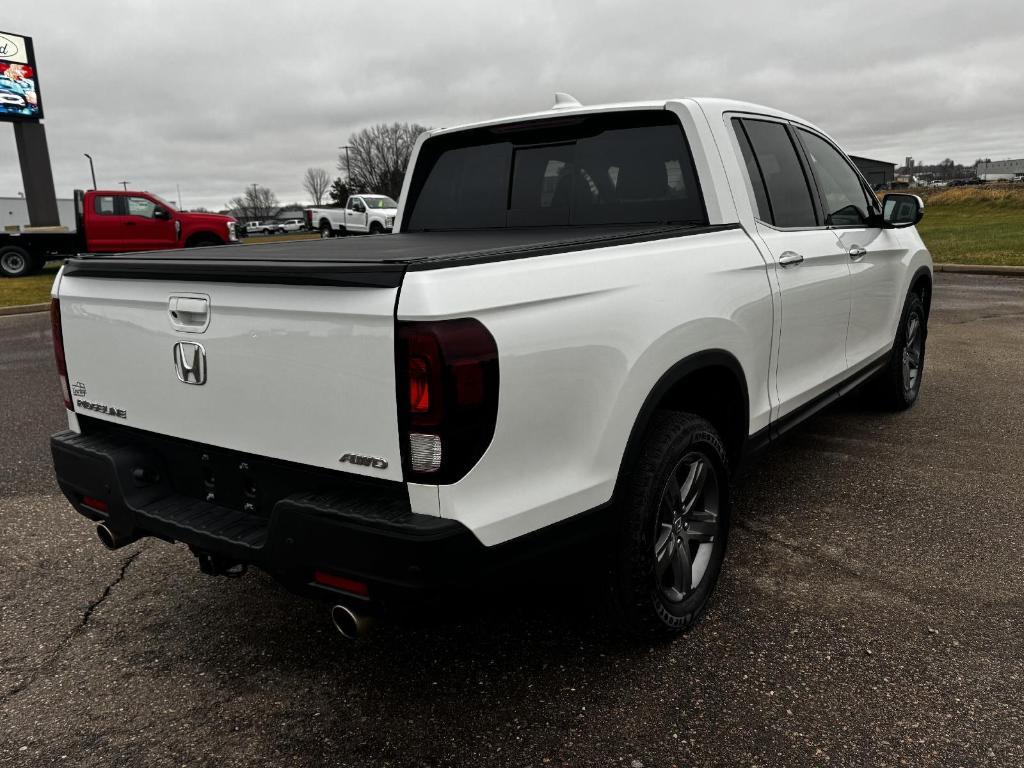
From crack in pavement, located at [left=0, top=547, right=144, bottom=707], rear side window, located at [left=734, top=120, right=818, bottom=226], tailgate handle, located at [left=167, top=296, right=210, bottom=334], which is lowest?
crack in pavement, located at [left=0, top=547, right=144, bottom=707]

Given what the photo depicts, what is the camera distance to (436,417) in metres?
1.93

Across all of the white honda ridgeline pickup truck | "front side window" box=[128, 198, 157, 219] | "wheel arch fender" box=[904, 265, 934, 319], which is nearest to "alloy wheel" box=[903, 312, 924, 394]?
"wheel arch fender" box=[904, 265, 934, 319]

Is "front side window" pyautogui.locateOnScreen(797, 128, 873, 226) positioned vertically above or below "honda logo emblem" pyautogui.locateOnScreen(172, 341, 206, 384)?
above

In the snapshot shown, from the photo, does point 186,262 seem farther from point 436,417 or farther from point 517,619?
point 517,619

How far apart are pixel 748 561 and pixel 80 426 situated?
8.70 ft

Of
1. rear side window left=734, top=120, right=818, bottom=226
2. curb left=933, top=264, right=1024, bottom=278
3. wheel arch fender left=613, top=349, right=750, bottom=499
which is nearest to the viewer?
wheel arch fender left=613, top=349, right=750, bottom=499

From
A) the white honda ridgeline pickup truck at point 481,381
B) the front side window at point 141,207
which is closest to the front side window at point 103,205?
the front side window at point 141,207

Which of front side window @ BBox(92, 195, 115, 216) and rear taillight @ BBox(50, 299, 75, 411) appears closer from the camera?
rear taillight @ BBox(50, 299, 75, 411)

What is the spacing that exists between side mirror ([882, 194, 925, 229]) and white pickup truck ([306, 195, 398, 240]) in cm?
2622

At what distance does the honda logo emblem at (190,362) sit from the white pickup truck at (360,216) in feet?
91.6

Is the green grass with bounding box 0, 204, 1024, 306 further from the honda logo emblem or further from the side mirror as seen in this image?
the side mirror

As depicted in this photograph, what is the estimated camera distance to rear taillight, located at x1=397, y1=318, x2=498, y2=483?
1.90 meters

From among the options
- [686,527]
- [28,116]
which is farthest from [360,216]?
[686,527]

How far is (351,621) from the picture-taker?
2137 mm
